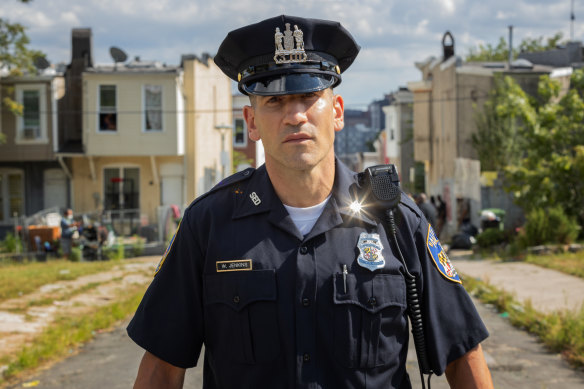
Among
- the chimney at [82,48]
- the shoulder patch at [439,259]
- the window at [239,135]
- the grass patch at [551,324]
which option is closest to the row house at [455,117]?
the window at [239,135]

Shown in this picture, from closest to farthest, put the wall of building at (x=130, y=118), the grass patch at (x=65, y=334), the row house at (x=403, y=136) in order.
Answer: the grass patch at (x=65, y=334) → the wall of building at (x=130, y=118) → the row house at (x=403, y=136)

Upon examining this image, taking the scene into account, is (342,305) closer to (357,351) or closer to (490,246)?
(357,351)

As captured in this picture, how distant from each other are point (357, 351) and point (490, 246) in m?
18.0

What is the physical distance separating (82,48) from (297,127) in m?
29.7

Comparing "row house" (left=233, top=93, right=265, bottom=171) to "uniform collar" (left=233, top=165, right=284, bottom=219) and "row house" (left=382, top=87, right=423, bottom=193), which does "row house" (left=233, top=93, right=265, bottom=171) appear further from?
"uniform collar" (left=233, top=165, right=284, bottom=219)

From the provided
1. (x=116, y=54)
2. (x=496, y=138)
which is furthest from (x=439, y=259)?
(x=116, y=54)

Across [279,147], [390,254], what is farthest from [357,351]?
[279,147]

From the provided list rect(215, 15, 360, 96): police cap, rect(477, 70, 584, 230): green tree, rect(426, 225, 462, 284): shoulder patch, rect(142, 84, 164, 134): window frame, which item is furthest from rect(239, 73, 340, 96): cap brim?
rect(142, 84, 164, 134): window frame

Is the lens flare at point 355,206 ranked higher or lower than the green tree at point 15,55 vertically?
lower

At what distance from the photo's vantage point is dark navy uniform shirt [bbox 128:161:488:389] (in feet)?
8.41

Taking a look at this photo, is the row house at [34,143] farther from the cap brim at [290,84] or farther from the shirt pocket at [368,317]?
the shirt pocket at [368,317]

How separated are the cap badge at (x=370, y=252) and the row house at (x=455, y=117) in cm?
2041

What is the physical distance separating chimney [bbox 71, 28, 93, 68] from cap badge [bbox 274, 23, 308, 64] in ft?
95.3

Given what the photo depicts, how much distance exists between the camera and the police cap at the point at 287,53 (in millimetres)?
2697
